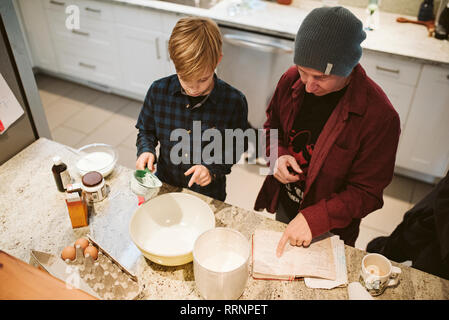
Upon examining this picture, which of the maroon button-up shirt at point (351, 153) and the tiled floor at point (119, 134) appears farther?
the tiled floor at point (119, 134)

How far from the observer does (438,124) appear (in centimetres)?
243

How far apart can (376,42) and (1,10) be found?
205 centimetres

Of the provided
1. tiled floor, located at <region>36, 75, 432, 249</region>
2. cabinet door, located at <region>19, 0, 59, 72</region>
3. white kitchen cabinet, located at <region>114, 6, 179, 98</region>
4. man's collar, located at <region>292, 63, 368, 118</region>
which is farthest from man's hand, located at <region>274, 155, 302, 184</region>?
cabinet door, located at <region>19, 0, 59, 72</region>

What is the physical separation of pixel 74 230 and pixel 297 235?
665mm

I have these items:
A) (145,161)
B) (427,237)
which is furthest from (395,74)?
(145,161)

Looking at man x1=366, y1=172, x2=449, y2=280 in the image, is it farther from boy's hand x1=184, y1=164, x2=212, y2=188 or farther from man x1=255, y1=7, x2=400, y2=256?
boy's hand x1=184, y1=164, x2=212, y2=188

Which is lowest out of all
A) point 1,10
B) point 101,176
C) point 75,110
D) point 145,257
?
point 75,110

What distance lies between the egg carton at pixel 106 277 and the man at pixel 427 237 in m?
0.96

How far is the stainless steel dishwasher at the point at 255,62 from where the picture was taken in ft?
8.33

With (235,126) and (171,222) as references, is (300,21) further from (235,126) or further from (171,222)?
(171,222)

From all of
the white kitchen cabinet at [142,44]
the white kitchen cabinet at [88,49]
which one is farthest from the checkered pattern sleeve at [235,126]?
the white kitchen cabinet at [88,49]

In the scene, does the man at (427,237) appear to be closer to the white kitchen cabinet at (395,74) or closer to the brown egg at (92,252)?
the brown egg at (92,252)
